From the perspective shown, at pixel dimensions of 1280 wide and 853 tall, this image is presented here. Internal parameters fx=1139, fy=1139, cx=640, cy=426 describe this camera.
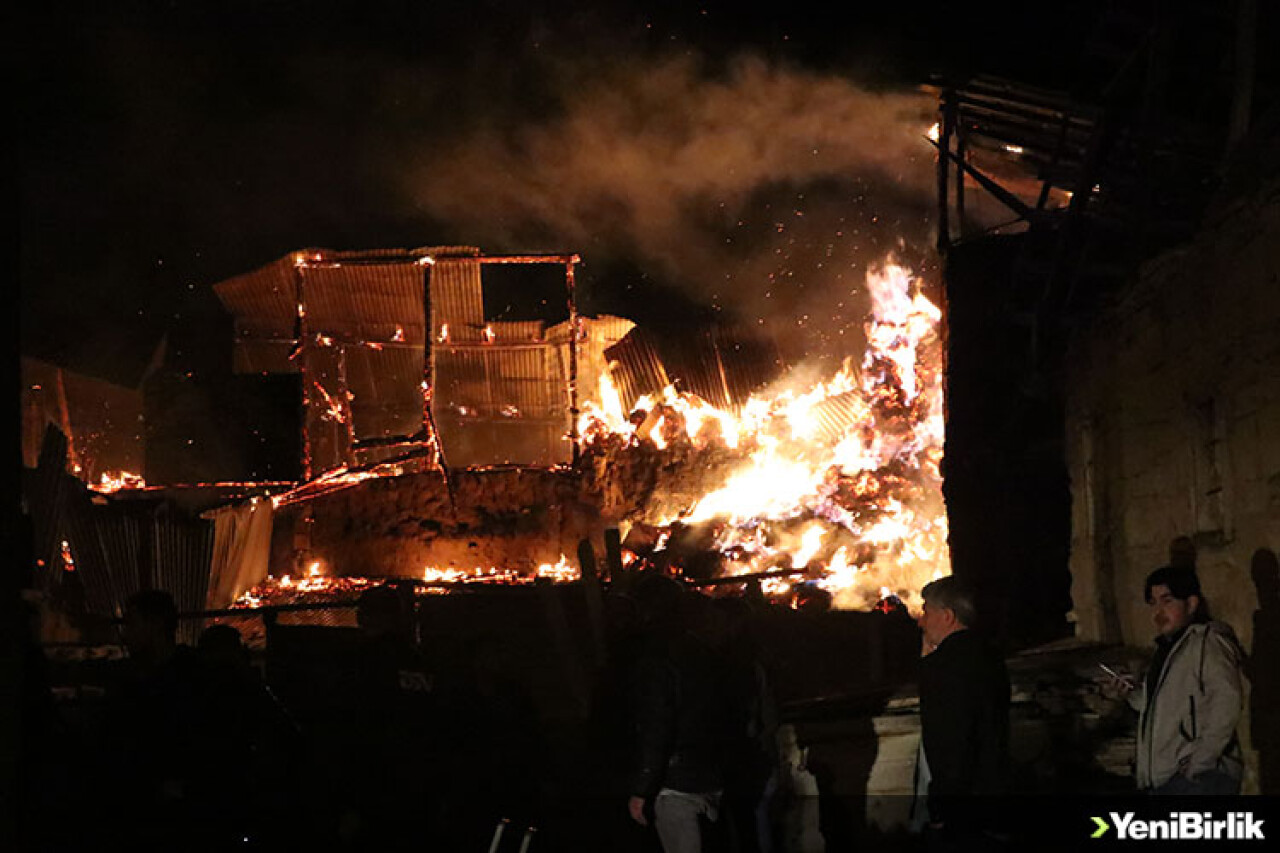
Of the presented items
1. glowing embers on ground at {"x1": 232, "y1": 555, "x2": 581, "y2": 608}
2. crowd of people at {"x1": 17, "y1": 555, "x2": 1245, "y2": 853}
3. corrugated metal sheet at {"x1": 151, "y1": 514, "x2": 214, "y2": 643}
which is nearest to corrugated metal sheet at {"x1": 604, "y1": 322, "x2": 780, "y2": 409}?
glowing embers on ground at {"x1": 232, "y1": 555, "x2": 581, "y2": 608}

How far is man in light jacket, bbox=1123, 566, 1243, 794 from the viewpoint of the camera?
504 cm

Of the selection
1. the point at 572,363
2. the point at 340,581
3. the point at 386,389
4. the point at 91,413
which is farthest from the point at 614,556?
the point at 91,413

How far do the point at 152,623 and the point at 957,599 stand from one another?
3.96 meters

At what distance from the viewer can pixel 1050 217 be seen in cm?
1027

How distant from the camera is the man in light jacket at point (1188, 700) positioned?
504 cm

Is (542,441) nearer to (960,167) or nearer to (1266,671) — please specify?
(960,167)

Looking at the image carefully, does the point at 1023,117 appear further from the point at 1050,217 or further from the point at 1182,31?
the point at 1182,31

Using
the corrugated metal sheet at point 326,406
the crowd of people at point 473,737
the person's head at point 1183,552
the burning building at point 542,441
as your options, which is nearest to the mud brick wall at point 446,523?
the burning building at point 542,441

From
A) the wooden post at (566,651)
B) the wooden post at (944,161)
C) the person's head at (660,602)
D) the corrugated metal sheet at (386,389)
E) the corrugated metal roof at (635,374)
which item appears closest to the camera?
the person's head at (660,602)

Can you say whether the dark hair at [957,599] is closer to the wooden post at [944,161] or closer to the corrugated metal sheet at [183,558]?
the wooden post at [944,161]

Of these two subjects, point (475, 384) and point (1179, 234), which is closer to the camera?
point (1179, 234)

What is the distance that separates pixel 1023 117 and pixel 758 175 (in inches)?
449

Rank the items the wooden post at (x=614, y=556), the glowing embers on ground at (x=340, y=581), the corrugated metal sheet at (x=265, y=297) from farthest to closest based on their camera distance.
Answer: the corrugated metal sheet at (x=265, y=297) < the glowing embers on ground at (x=340, y=581) < the wooden post at (x=614, y=556)

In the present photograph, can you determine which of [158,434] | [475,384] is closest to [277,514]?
[158,434]
